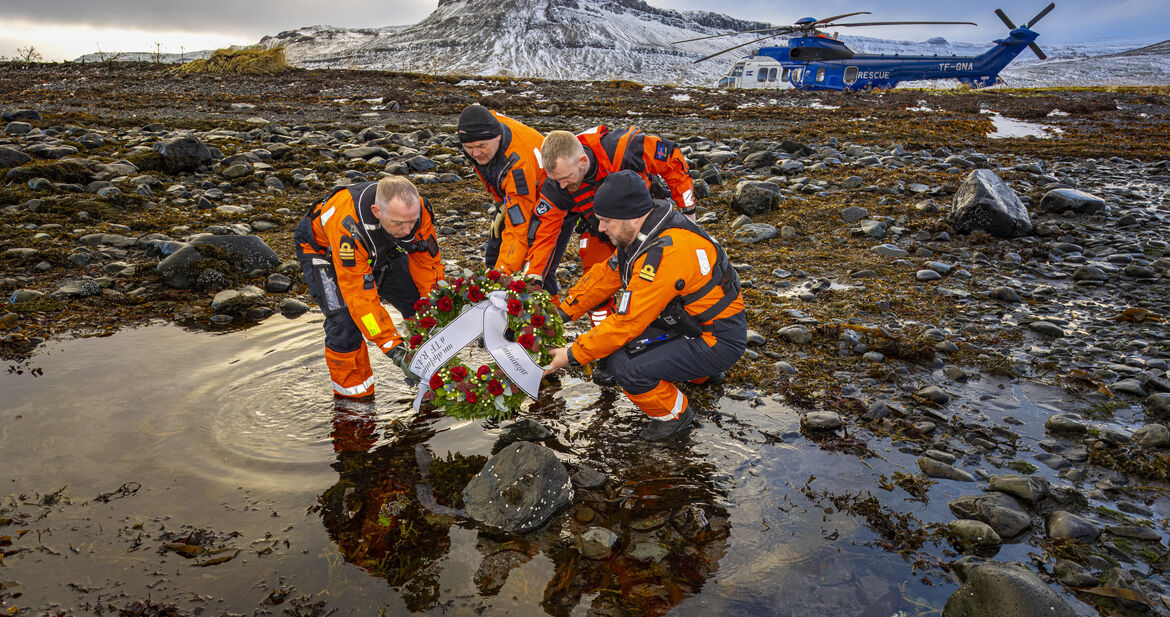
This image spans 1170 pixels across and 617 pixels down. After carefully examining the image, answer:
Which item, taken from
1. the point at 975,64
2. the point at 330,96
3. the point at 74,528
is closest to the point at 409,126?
the point at 330,96

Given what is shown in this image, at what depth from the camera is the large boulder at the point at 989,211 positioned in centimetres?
1004

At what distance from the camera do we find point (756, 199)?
38.5 ft

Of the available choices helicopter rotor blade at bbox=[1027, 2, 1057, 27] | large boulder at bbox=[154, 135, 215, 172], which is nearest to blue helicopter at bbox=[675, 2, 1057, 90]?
helicopter rotor blade at bbox=[1027, 2, 1057, 27]

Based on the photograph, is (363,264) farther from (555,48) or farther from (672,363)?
(555,48)

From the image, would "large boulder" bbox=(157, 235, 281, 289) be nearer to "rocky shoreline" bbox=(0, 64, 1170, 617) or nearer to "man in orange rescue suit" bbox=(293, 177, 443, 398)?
"rocky shoreline" bbox=(0, 64, 1170, 617)

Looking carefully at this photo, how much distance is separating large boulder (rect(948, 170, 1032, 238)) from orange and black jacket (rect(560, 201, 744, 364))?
7.03 metres

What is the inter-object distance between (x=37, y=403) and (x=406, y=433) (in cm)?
352

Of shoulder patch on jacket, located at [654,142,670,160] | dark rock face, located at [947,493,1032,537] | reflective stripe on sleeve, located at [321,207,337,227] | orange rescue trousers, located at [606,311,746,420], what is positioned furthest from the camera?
shoulder patch on jacket, located at [654,142,670,160]

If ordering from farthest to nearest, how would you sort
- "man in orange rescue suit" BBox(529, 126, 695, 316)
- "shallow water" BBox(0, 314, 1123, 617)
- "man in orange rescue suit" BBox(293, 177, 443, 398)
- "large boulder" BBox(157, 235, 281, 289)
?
"large boulder" BBox(157, 235, 281, 289)
"man in orange rescue suit" BBox(529, 126, 695, 316)
"man in orange rescue suit" BBox(293, 177, 443, 398)
"shallow water" BBox(0, 314, 1123, 617)

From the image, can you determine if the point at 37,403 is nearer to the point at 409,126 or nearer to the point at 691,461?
the point at 691,461

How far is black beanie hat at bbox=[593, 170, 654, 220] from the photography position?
16.3 ft

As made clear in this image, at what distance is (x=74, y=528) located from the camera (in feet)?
14.1

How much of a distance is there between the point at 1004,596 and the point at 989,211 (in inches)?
336

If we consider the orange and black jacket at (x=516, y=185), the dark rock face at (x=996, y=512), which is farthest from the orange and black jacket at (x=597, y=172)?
the dark rock face at (x=996, y=512)
